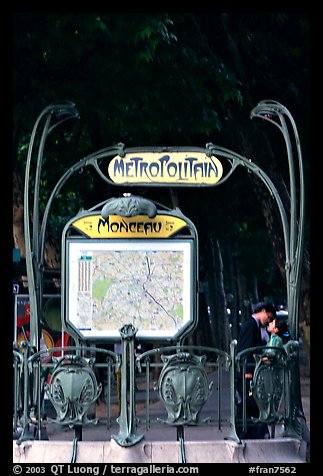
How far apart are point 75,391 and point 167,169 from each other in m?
3.00

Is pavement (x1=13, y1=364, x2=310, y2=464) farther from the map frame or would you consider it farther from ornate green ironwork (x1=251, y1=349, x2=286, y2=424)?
the map frame

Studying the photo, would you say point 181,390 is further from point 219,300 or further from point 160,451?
point 219,300

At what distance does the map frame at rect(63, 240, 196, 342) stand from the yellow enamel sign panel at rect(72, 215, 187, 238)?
0.24ft

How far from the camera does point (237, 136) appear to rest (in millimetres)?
20719

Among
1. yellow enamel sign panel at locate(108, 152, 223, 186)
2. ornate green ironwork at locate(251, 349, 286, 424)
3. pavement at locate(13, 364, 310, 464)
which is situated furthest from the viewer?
yellow enamel sign panel at locate(108, 152, 223, 186)

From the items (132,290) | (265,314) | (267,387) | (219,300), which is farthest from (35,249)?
(219,300)

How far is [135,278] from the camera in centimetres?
1349

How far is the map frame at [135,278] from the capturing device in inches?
527

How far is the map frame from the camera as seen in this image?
13375 mm

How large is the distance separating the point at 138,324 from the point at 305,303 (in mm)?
8374

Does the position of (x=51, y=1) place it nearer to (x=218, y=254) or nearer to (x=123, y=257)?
(x=123, y=257)

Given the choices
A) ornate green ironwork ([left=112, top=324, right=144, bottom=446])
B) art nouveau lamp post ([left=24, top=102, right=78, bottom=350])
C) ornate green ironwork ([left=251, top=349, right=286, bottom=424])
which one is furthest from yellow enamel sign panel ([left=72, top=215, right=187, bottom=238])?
ornate green ironwork ([left=251, top=349, right=286, bottom=424])

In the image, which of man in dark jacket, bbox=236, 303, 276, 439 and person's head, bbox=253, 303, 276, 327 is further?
person's head, bbox=253, 303, 276, 327

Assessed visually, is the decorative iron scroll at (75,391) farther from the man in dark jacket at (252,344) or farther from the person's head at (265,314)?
the person's head at (265,314)
